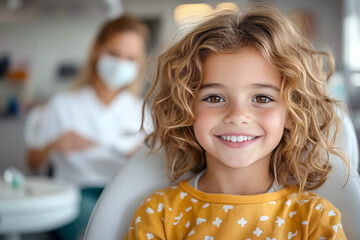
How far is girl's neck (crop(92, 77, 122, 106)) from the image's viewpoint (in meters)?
1.92

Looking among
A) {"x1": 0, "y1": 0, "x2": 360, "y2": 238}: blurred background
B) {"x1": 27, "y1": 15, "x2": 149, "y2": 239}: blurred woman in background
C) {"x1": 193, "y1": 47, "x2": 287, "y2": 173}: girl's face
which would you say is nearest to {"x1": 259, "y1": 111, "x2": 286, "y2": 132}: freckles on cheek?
{"x1": 193, "y1": 47, "x2": 287, "y2": 173}: girl's face

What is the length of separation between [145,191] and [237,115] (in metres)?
0.23

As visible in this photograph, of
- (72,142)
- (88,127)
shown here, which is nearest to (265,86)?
(72,142)

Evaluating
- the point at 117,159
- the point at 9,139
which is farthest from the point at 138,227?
the point at 9,139

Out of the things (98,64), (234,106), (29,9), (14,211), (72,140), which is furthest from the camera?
(29,9)

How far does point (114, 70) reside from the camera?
1.88 meters

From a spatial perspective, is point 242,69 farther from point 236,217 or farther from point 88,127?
point 88,127

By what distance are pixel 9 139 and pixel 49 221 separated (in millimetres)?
2381

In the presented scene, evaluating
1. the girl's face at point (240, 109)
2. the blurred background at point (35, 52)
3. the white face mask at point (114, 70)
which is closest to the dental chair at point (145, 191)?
the girl's face at point (240, 109)

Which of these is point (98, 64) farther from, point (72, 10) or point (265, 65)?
point (72, 10)

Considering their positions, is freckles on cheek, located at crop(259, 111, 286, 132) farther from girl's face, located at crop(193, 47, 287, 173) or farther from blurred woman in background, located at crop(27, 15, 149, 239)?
blurred woman in background, located at crop(27, 15, 149, 239)

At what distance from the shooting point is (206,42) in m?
0.71

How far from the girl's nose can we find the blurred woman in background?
3.74 feet

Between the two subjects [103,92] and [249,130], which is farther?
[103,92]
